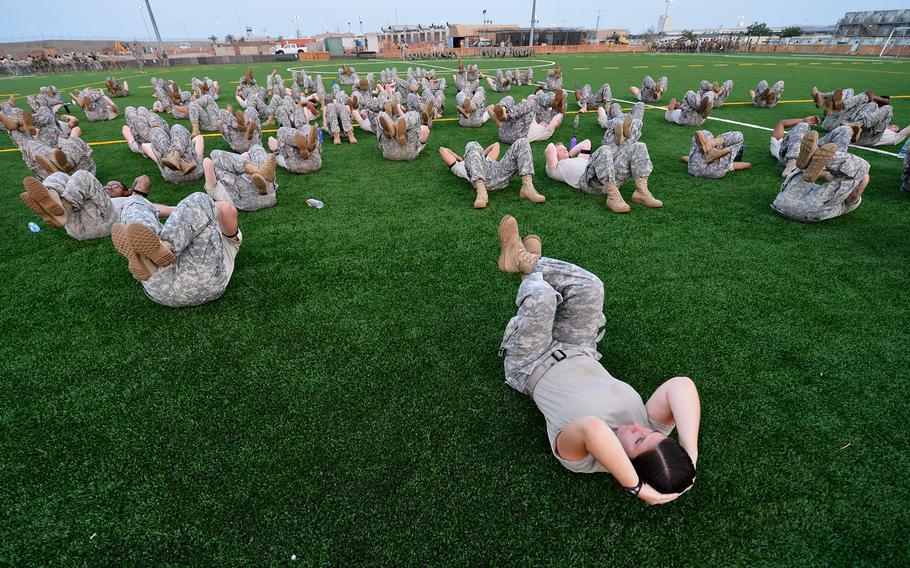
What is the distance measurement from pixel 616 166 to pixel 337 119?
19.9 ft

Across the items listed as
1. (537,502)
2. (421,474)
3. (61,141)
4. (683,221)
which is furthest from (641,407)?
(61,141)

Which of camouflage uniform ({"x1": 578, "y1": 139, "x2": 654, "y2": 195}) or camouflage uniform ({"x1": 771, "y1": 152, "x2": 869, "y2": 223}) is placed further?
camouflage uniform ({"x1": 578, "y1": 139, "x2": 654, "y2": 195})

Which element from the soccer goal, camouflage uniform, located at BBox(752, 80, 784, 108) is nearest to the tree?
the soccer goal

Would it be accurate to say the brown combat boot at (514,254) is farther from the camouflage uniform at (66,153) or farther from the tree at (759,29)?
the tree at (759,29)

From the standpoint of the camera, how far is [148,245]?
8.88ft

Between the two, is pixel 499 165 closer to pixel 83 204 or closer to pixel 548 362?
pixel 548 362

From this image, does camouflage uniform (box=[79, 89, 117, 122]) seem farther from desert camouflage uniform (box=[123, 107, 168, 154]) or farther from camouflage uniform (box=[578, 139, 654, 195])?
camouflage uniform (box=[578, 139, 654, 195])

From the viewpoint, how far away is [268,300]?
11.3ft

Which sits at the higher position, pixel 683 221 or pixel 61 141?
pixel 61 141

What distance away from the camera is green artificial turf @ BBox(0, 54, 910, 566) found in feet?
6.07

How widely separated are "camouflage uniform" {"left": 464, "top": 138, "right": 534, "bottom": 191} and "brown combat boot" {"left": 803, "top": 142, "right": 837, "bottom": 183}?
2879 mm

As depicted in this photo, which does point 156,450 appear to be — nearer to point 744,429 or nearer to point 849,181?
point 744,429

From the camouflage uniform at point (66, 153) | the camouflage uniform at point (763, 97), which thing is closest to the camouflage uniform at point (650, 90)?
the camouflage uniform at point (763, 97)

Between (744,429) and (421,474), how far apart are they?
1.86 meters
